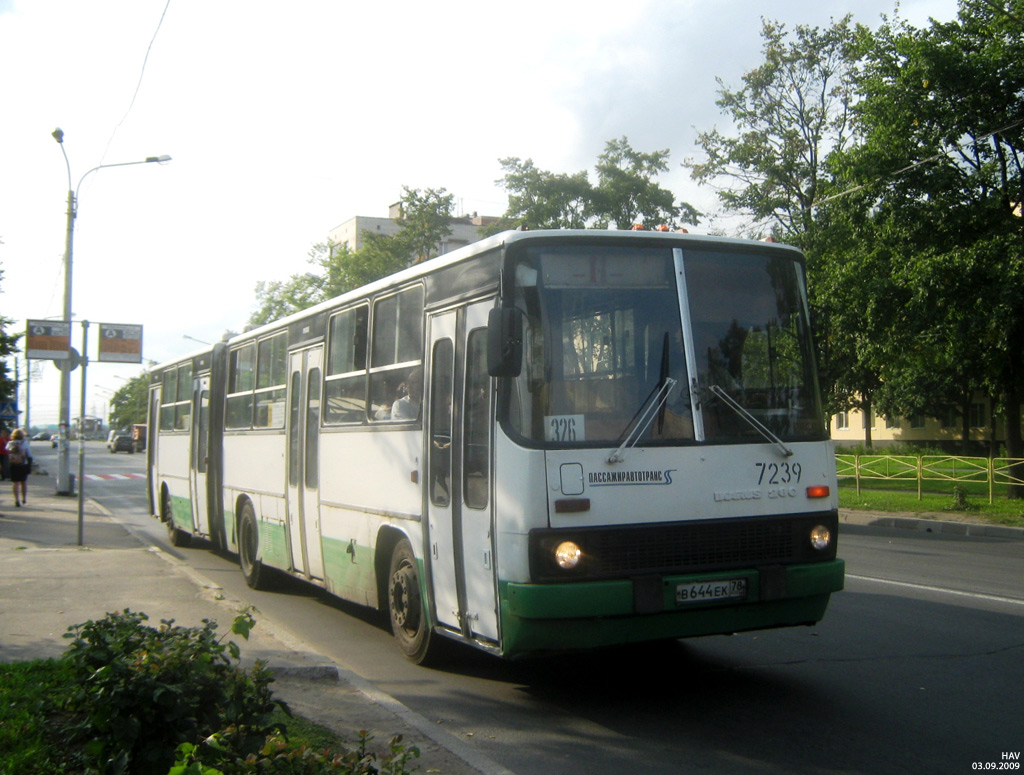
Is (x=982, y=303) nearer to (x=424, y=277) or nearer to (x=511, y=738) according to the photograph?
(x=424, y=277)

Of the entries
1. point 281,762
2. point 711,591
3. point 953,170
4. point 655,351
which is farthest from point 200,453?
point 953,170

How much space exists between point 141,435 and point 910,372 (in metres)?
77.1

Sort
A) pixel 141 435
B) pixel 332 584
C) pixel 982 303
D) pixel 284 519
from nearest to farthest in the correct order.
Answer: pixel 332 584 → pixel 284 519 → pixel 982 303 → pixel 141 435

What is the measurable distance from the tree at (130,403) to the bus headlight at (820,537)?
11378cm

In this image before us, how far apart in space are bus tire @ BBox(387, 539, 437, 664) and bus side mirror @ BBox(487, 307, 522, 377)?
84.5 inches

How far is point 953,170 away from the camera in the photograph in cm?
2303

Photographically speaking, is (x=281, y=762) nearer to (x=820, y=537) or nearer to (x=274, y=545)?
(x=820, y=537)

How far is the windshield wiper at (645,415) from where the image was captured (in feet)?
19.8

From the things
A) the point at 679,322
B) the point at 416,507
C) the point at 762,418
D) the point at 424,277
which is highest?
the point at 424,277

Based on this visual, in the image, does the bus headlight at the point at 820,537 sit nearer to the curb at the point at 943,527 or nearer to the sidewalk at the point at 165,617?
the sidewalk at the point at 165,617

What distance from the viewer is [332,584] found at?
9297mm

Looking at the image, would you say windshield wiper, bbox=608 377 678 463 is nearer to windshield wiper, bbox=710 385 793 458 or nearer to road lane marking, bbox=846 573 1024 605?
windshield wiper, bbox=710 385 793 458

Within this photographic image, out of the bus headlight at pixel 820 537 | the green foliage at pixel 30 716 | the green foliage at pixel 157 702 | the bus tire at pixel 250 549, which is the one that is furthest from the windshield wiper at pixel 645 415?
the bus tire at pixel 250 549

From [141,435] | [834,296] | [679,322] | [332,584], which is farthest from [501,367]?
[141,435]
